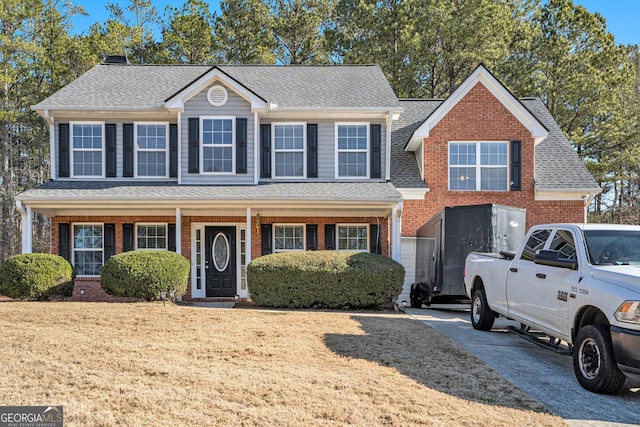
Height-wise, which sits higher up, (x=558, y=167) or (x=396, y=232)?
(x=558, y=167)

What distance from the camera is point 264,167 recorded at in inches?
682

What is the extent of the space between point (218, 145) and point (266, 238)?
312 cm

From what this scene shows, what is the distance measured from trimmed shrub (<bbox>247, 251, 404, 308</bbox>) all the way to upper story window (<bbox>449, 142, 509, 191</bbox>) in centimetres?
522

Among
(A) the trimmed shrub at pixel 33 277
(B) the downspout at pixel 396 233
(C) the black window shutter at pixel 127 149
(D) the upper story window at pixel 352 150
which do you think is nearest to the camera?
(A) the trimmed shrub at pixel 33 277

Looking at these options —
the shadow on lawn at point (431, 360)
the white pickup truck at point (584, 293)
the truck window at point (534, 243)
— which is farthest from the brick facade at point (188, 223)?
the truck window at point (534, 243)

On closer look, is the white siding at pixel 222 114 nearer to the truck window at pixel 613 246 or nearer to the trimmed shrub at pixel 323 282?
the trimmed shrub at pixel 323 282

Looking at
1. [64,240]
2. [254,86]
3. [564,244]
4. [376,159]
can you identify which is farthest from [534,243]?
[64,240]

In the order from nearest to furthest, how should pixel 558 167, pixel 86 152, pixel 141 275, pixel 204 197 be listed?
1. pixel 141 275
2. pixel 204 197
3. pixel 86 152
4. pixel 558 167

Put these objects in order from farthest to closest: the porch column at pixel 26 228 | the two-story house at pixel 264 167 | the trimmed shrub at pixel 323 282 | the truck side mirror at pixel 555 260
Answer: the two-story house at pixel 264 167 < the porch column at pixel 26 228 < the trimmed shrub at pixel 323 282 < the truck side mirror at pixel 555 260

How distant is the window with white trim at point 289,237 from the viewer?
1736 cm

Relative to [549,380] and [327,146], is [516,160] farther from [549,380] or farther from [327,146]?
[549,380]

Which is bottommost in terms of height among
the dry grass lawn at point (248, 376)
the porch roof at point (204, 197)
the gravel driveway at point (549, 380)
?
the gravel driveway at point (549, 380)

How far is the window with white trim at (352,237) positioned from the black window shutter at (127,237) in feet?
20.4

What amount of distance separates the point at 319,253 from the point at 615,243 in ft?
26.5
